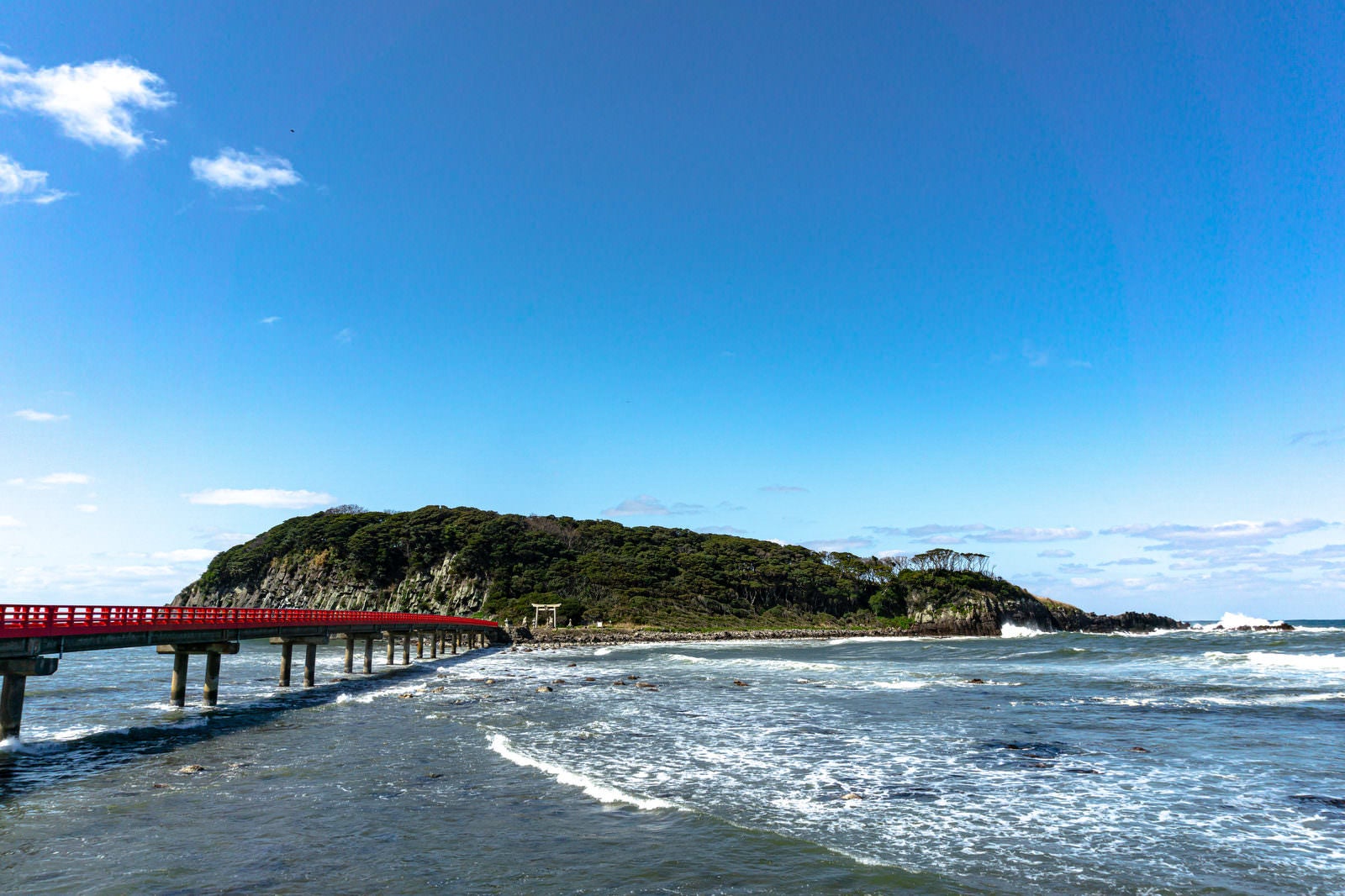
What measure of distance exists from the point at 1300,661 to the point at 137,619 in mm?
75116

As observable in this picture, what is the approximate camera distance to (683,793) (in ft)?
57.4

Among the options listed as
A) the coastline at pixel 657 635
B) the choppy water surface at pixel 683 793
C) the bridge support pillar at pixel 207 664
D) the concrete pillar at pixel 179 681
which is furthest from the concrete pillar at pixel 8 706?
the coastline at pixel 657 635

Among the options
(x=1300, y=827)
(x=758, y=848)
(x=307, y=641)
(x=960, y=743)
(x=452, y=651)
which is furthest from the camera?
(x=452, y=651)

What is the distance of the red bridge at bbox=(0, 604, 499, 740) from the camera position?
23.7 metres

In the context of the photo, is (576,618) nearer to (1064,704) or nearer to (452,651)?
(452,651)

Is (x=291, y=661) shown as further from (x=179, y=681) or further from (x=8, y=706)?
(x=8, y=706)

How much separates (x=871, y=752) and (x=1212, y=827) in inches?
355

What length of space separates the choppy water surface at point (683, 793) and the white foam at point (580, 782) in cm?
12

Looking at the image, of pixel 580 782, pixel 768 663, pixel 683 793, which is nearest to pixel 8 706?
pixel 580 782

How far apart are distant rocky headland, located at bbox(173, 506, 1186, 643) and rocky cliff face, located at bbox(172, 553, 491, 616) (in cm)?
26

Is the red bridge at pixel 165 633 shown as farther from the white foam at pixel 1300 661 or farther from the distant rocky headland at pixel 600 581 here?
the distant rocky headland at pixel 600 581

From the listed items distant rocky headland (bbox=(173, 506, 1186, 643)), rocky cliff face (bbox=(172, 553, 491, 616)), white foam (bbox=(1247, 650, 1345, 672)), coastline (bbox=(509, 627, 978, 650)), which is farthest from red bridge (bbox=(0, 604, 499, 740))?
rocky cliff face (bbox=(172, 553, 491, 616))

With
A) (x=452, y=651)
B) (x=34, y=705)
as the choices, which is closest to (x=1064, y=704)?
(x=34, y=705)

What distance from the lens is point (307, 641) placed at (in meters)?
43.3
